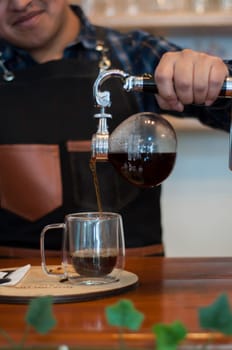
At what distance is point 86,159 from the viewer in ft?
4.84

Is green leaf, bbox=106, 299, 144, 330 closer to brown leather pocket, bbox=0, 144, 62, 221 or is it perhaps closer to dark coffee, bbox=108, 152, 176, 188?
dark coffee, bbox=108, 152, 176, 188

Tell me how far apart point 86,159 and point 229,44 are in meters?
0.82

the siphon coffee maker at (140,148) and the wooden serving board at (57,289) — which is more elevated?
the siphon coffee maker at (140,148)

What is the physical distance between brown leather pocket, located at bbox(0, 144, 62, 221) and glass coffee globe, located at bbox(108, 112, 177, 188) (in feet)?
1.80

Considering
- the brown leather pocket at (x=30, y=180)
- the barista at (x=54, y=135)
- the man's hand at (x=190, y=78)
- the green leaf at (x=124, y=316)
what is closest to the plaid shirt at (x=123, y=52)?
the barista at (x=54, y=135)

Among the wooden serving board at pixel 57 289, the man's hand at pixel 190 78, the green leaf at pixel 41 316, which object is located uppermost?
the man's hand at pixel 190 78

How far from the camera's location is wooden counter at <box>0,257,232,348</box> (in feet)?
2.05

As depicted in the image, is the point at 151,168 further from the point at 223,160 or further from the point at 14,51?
the point at 223,160

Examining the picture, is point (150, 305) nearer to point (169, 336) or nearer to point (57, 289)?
point (57, 289)

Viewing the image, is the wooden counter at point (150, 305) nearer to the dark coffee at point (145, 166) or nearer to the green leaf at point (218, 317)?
the dark coffee at point (145, 166)

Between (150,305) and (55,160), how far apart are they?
2.44 feet

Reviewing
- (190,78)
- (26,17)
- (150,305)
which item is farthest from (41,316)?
(26,17)

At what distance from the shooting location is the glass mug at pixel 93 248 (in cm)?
89

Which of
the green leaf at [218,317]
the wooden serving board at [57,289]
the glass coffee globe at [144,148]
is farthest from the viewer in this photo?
the glass coffee globe at [144,148]
